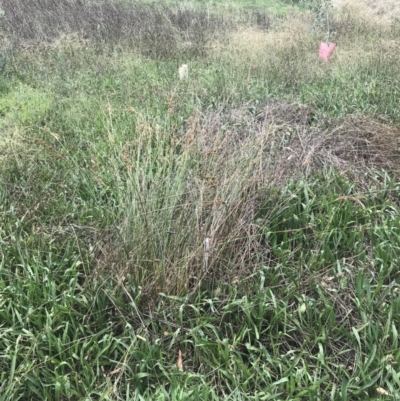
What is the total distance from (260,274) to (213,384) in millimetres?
720

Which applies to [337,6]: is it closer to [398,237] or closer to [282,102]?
[282,102]

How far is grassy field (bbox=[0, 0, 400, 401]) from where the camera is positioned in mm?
2090

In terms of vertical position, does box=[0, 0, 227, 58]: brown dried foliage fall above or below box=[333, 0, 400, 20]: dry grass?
above

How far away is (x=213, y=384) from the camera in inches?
83.1

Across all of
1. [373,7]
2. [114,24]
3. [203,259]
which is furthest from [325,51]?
[373,7]

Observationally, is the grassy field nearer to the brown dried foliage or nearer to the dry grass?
the brown dried foliage

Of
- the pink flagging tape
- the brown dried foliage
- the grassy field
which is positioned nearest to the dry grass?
the brown dried foliage

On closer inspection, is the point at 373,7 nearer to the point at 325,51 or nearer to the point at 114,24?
the point at 325,51

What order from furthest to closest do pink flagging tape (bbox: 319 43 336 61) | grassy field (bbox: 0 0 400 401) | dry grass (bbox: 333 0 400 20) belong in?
1. dry grass (bbox: 333 0 400 20)
2. pink flagging tape (bbox: 319 43 336 61)
3. grassy field (bbox: 0 0 400 401)

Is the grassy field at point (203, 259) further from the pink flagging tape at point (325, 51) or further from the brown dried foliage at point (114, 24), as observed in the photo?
the brown dried foliage at point (114, 24)

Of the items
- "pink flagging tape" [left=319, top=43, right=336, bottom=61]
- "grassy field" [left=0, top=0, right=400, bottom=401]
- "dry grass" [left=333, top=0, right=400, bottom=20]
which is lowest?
"dry grass" [left=333, top=0, right=400, bottom=20]

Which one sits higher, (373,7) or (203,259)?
(203,259)

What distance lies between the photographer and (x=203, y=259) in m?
2.51

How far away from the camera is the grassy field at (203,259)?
2090mm
